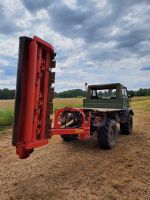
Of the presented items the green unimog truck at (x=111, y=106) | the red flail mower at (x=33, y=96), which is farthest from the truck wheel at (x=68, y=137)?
the red flail mower at (x=33, y=96)

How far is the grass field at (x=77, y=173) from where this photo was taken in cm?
486

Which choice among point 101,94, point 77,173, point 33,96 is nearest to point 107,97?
point 101,94

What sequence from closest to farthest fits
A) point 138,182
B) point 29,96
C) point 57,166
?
point 29,96
point 138,182
point 57,166

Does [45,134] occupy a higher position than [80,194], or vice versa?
[45,134]

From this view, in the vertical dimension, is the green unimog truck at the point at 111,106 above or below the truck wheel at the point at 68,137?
above

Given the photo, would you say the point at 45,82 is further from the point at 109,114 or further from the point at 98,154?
the point at 109,114

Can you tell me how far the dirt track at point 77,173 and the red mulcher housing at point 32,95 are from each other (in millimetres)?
1017

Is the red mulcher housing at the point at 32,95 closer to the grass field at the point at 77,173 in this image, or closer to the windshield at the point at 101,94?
the grass field at the point at 77,173

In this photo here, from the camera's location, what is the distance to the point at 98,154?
7699mm

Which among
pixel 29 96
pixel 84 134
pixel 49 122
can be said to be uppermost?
pixel 29 96

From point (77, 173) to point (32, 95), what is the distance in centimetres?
253

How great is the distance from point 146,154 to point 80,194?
350cm

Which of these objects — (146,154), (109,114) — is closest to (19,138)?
(146,154)

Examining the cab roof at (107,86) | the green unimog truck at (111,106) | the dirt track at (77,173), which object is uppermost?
the cab roof at (107,86)
